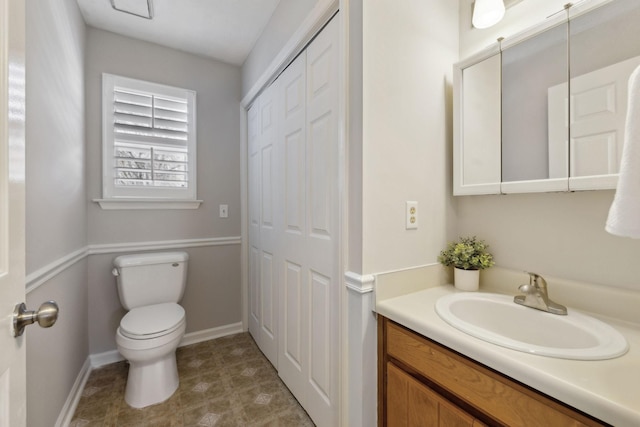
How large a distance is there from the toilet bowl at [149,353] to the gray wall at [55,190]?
289 millimetres

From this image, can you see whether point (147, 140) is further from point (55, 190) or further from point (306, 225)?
point (306, 225)

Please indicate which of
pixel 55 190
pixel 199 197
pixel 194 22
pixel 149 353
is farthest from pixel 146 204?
pixel 194 22

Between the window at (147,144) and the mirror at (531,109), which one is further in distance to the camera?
the window at (147,144)

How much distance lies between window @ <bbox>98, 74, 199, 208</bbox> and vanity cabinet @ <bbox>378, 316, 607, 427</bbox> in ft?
6.24

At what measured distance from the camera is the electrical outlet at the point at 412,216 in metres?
1.14

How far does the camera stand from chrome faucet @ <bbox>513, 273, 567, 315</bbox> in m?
0.91

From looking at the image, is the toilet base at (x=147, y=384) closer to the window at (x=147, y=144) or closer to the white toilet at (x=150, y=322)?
the white toilet at (x=150, y=322)

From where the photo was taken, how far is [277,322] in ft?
5.93

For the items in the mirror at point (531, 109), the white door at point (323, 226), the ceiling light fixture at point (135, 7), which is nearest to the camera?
the mirror at point (531, 109)

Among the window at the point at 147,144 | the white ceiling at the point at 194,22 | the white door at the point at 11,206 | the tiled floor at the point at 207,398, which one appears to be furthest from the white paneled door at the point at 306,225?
the white door at the point at 11,206

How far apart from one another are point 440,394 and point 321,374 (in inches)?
26.7

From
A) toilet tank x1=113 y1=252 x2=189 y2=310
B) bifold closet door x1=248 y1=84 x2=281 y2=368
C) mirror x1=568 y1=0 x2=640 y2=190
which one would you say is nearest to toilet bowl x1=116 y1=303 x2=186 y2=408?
toilet tank x1=113 y1=252 x2=189 y2=310

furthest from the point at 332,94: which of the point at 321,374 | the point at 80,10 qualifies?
the point at 80,10

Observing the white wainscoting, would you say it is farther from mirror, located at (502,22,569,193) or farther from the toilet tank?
the toilet tank
